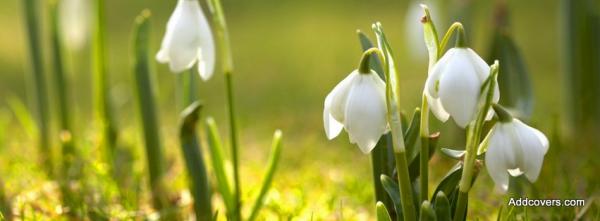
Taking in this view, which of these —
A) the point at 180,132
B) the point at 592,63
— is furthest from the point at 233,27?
the point at 180,132

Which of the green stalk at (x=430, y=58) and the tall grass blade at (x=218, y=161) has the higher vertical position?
the green stalk at (x=430, y=58)

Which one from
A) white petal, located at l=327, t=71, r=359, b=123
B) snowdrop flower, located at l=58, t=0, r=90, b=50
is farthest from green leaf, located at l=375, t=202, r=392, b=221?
snowdrop flower, located at l=58, t=0, r=90, b=50

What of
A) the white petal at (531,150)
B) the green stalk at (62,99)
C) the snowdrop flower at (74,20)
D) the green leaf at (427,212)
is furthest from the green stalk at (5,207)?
the white petal at (531,150)

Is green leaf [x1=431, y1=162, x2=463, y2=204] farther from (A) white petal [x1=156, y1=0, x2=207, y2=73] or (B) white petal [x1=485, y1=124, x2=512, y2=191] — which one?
(A) white petal [x1=156, y1=0, x2=207, y2=73]

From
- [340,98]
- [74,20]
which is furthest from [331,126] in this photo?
[74,20]

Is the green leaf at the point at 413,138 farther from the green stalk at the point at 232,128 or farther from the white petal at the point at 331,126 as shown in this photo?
the green stalk at the point at 232,128

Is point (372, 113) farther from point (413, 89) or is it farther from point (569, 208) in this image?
point (413, 89)
